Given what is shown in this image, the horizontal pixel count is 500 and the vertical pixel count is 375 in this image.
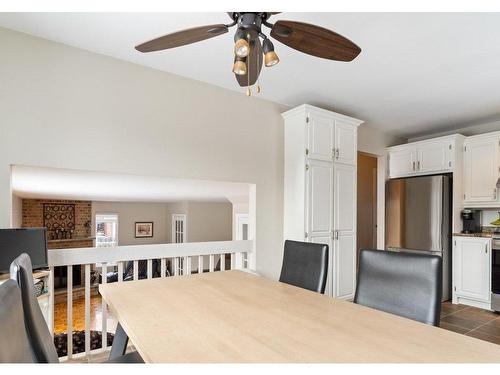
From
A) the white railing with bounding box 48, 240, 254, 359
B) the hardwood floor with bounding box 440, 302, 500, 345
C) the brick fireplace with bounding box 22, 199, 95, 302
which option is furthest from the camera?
the brick fireplace with bounding box 22, 199, 95, 302

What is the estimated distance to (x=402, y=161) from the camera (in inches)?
183

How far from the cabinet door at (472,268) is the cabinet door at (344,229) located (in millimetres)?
1419

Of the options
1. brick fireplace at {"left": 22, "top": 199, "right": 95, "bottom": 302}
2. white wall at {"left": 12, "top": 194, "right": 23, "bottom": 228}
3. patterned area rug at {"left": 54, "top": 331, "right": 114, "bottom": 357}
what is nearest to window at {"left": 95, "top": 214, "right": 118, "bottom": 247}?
brick fireplace at {"left": 22, "top": 199, "right": 95, "bottom": 302}

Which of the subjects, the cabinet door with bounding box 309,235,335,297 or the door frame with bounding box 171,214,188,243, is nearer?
the cabinet door with bounding box 309,235,335,297

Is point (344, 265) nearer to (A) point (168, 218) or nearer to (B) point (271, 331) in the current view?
(B) point (271, 331)

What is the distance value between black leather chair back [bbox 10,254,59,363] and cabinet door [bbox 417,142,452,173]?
15.0 ft

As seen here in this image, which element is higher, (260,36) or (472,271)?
(260,36)

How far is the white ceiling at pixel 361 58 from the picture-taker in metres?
2.02

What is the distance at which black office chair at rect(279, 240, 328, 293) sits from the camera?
195cm

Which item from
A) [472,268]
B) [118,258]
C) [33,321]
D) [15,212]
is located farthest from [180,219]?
[33,321]

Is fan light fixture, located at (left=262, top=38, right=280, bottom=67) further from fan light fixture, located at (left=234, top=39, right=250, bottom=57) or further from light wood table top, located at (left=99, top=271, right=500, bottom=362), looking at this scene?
light wood table top, located at (left=99, top=271, right=500, bottom=362)

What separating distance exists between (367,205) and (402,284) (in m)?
4.21

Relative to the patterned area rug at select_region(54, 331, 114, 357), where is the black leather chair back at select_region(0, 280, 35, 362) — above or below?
above

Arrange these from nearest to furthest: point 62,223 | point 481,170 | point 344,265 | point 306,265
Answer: point 306,265 < point 344,265 < point 481,170 < point 62,223
